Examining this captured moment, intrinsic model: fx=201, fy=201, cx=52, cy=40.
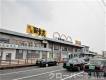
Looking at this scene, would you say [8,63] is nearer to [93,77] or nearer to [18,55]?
[18,55]

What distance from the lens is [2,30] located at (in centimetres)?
3459

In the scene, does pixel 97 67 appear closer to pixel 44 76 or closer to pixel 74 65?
pixel 44 76

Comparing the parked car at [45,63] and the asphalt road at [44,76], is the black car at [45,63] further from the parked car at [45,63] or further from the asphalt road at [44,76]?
the asphalt road at [44,76]

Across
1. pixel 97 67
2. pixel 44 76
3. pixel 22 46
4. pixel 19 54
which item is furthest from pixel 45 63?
pixel 97 67

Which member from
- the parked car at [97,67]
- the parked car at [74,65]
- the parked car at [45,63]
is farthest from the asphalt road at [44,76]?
the parked car at [45,63]

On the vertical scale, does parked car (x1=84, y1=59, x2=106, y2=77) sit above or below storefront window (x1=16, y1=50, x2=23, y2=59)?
below

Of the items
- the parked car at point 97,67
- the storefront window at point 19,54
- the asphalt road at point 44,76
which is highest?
the storefront window at point 19,54

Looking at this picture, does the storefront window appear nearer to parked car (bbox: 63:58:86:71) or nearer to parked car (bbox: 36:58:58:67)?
parked car (bbox: 36:58:58:67)

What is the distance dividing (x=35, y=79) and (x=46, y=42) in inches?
1346

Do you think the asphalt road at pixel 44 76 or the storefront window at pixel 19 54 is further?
the storefront window at pixel 19 54

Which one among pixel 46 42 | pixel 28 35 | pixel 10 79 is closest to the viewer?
pixel 10 79

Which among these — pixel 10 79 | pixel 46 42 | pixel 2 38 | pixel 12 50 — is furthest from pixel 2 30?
pixel 10 79

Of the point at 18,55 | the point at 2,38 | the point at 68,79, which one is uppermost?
the point at 2,38

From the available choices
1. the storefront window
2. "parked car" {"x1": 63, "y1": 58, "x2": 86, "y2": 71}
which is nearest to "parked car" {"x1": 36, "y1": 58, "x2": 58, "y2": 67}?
the storefront window
